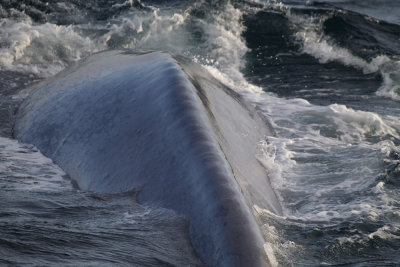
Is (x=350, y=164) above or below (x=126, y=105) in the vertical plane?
below

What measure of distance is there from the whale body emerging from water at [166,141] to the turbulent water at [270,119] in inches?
6.4

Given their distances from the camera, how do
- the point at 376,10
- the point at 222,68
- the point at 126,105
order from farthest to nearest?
the point at 376,10
the point at 222,68
the point at 126,105

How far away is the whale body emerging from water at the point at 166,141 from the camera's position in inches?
159

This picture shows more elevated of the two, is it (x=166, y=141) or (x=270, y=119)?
(x=166, y=141)

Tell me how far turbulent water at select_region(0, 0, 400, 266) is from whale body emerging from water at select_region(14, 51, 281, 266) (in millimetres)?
163

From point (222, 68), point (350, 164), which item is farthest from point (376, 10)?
point (350, 164)

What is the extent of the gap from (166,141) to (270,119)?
438 centimetres

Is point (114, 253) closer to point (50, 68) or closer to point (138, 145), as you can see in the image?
point (138, 145)

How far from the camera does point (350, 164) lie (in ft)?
24.5

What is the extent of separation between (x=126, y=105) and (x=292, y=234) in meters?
2.19

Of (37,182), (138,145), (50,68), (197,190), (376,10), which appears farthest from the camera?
(376,10)

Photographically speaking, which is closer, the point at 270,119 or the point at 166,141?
the point at 166,141

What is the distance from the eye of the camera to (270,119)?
30.7 ft

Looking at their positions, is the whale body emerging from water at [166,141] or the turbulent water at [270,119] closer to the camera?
the whale body emerging from water at [166,141]
